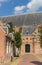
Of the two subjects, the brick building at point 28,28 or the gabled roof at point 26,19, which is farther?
the gabled roof at point 26,19

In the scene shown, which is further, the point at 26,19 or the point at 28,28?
the point at 26,19

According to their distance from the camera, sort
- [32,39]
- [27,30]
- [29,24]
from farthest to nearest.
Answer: [29,24]
[27,30]
[32,39]

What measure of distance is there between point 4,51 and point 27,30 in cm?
4118

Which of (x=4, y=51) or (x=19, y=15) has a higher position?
(x=19, y=15)

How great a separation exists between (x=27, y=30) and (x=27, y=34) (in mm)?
3095

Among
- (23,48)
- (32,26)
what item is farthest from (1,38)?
(32,26)

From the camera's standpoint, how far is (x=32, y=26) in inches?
2753

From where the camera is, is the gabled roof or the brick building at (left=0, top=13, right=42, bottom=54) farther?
the gabled roof

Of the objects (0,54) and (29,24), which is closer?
(0,54)

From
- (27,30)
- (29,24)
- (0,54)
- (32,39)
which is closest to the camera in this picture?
(0,54)

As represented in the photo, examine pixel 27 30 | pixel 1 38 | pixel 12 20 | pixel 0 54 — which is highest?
pixel 12 20

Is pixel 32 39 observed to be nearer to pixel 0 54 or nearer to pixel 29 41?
pixel 29 41

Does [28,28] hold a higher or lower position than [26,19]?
lower

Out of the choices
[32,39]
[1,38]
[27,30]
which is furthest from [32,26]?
[1,38]
